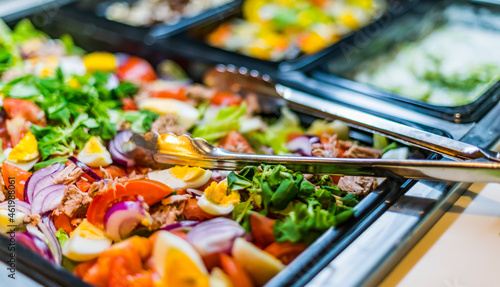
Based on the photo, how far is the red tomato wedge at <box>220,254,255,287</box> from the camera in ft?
3.34

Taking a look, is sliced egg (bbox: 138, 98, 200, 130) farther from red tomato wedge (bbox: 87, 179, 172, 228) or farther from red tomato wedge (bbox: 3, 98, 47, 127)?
red tomato wedge (bbox: 87, 179, 172, 228)

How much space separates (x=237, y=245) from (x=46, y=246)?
517mm

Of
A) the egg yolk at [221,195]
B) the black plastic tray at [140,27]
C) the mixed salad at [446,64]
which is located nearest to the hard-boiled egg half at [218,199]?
the egg yolk at [221,195]

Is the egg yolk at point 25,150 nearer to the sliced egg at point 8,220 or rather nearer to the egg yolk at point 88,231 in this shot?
the sliced egg at point 8,220

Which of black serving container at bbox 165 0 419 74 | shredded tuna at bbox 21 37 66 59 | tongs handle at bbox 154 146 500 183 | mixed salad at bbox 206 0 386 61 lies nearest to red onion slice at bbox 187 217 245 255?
tongs handle at bbox 154 146 500 183

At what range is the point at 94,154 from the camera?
4.79ft

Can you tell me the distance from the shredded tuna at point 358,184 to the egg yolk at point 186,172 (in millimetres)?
424

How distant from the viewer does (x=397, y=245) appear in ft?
3.63

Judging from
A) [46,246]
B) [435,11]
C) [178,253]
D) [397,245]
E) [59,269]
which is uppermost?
[435,11]

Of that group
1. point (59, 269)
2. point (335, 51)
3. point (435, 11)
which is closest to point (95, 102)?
point (59, 269)

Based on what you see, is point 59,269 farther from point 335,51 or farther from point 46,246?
point 335,51

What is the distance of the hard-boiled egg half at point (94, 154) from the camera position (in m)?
1.45

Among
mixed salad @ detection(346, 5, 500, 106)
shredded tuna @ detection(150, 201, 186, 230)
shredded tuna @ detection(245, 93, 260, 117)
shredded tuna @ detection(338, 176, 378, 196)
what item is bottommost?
shredded tuna @ detection(150, 201, 186, 230)

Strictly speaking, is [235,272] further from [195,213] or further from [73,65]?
[73,65]
